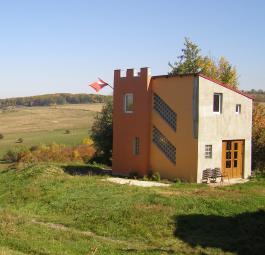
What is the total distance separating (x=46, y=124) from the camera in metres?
81.6

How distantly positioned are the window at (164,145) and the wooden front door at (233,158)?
2726 millimetres

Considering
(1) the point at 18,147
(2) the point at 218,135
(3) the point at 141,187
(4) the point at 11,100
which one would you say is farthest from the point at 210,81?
(4) the point at 11,100

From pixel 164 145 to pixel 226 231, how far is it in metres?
11.2

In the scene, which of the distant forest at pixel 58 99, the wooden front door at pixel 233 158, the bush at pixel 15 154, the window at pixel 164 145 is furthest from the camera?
the distant forest at pixel 58 99

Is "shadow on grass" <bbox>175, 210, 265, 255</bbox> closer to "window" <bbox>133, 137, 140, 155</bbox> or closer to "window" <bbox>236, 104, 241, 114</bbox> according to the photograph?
"window" <bbox>236, 104, 241, 114</bbox>

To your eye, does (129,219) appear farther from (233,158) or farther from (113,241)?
(233,158)

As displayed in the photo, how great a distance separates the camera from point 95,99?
104 m

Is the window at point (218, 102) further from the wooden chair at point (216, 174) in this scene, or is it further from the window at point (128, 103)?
the window at point (128, 103)

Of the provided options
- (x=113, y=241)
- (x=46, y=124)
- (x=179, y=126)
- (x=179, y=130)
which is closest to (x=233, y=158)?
(x=179, y=130)

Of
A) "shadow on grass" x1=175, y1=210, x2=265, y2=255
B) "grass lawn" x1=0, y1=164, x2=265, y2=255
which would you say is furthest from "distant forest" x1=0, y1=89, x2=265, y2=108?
"shadow on grass" x1=175, y1=210, x2=265, y2=255

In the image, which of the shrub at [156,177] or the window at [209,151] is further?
the shrub at [156,177]

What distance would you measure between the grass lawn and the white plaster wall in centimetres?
264

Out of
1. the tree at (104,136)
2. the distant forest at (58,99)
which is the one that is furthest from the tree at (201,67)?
the distant forest at (58,99)

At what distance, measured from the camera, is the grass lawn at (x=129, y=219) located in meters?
14.7
